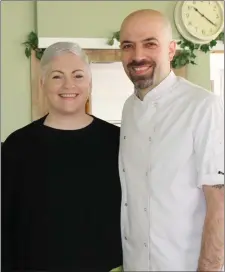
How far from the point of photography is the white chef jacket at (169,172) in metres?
1.00

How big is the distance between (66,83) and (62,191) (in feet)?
0.92

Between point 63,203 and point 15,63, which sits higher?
point 15,63

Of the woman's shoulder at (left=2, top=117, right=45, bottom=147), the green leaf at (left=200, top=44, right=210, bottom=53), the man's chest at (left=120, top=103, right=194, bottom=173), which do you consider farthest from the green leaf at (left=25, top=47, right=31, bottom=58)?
the man's chest at (left=120, top=103, right=194, bottom=173)

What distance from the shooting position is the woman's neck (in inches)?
49.2

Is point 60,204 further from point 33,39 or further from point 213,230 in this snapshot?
point 33,39

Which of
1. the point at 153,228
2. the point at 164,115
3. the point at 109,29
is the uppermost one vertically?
the point at 109,29

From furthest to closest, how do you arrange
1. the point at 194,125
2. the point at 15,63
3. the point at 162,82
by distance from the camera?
the point at 15,63 < the point at 162,82 < the point at 194,125

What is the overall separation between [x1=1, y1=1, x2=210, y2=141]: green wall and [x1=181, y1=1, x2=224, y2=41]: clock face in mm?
105

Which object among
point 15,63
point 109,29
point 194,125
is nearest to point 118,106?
point 109,29

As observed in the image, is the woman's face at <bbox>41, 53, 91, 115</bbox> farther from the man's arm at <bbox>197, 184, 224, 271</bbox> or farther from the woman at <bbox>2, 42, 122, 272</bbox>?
the man's arm at <bbox>197, 184, 224, 271</bbox>

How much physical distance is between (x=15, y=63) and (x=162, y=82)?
6.46 ft

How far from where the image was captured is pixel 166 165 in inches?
41.0

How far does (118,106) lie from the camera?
308cm

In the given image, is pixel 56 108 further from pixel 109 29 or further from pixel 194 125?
pixel 109 29
